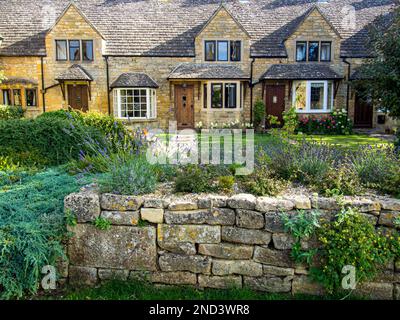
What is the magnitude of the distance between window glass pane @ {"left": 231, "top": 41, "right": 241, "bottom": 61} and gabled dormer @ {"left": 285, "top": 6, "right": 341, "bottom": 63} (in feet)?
9.46

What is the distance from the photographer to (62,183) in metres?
5.63

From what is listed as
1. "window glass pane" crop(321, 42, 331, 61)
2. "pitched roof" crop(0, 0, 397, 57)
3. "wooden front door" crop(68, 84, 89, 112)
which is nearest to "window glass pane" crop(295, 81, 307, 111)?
"pitched roof" crop(0, 0, 397, 57)

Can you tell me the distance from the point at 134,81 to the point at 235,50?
20.4 feet

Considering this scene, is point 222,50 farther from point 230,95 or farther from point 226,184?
point 226,184

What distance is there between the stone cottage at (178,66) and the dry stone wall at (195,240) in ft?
51.9

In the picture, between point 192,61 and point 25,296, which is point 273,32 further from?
point 25,296

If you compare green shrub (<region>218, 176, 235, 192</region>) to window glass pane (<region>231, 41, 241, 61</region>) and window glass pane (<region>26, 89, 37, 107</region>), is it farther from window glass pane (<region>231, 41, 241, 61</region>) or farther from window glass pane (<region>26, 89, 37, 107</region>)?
window glass pane (<region>26, 89, 37, 107</region>)

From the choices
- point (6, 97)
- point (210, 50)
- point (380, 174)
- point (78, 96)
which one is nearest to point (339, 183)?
point (380, 174)

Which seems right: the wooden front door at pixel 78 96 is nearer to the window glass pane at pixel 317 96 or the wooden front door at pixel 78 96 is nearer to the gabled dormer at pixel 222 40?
the gabled dormer at pixel 222 40

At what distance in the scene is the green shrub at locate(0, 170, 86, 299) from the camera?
402 cm

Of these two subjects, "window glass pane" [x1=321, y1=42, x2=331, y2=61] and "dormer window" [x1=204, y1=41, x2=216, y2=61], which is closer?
"dormer window" [x1=204, y1=41, x2=216, y2=61]

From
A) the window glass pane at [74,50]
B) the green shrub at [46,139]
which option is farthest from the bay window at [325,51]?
the green shrub at [46,139]

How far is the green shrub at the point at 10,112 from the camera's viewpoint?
1820 cm
